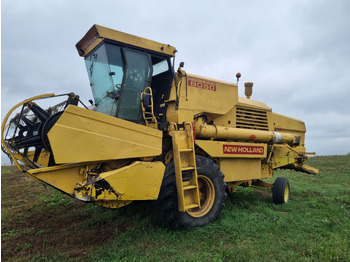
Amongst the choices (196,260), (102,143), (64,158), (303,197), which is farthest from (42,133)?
(303,197)

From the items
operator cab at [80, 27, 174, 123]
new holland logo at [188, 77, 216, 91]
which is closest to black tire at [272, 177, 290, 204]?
new holland logo at [188, 77, 216, 91]

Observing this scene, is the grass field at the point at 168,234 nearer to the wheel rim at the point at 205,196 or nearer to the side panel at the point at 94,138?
the wheel rim at the point at 205,196

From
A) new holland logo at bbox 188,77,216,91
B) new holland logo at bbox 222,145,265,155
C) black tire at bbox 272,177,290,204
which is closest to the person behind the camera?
new holland logo at bbox 188,77,216,91

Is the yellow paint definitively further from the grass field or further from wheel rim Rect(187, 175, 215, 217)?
wheel rim Rect(187, 175, 215, 217)

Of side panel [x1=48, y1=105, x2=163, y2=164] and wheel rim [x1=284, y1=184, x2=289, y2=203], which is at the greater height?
side panel [x1=48, y1=105, x2=163, y2=164]

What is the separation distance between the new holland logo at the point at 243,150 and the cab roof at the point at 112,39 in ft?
7.32

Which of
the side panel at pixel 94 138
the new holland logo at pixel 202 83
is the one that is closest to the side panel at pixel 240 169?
the new holland logo at pixel 202 83

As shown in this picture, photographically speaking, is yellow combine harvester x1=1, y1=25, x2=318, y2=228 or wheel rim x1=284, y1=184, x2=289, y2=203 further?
wheel rim x1=284, y1=184, x2=289, y2=203

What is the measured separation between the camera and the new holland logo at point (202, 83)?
5.23 meters

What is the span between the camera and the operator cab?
14.6ft

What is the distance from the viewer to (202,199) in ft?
16.1

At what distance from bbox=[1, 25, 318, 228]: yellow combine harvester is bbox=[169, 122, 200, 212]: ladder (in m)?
0.02

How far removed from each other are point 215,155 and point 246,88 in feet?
10.8

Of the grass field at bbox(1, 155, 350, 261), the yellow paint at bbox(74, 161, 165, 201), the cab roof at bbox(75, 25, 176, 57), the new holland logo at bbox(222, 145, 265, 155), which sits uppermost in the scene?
the cab roof at bbox(75, 25, 176, 57)
